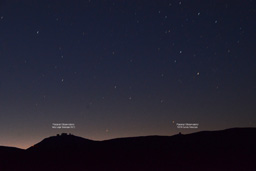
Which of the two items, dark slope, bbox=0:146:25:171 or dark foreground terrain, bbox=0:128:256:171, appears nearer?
dark foreground terrain, bbox=0:128:256:171

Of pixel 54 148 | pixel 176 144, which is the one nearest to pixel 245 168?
pixel 176 144

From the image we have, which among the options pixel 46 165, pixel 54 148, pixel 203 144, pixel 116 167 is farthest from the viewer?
pixel 54 148

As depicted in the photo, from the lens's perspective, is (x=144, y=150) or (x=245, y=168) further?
(x=144, y=150)

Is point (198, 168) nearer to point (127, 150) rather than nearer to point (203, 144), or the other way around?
point (203, 144)

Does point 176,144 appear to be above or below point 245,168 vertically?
above

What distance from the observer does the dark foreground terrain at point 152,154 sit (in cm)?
2927

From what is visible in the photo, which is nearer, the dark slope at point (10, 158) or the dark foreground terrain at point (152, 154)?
the dark foreground terrain at point (152, 154)

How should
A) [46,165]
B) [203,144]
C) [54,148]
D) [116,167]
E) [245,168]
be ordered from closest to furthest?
[245,168] → [116,167] → [46,165] → [203,144] → [54,148]

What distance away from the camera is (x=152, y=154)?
34.0 m

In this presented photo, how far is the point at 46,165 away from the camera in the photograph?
32875 millimetres

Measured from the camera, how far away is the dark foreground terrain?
29266 mm

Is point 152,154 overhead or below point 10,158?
below

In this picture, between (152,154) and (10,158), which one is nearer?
(152,154)

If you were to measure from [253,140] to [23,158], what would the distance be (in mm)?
23815
